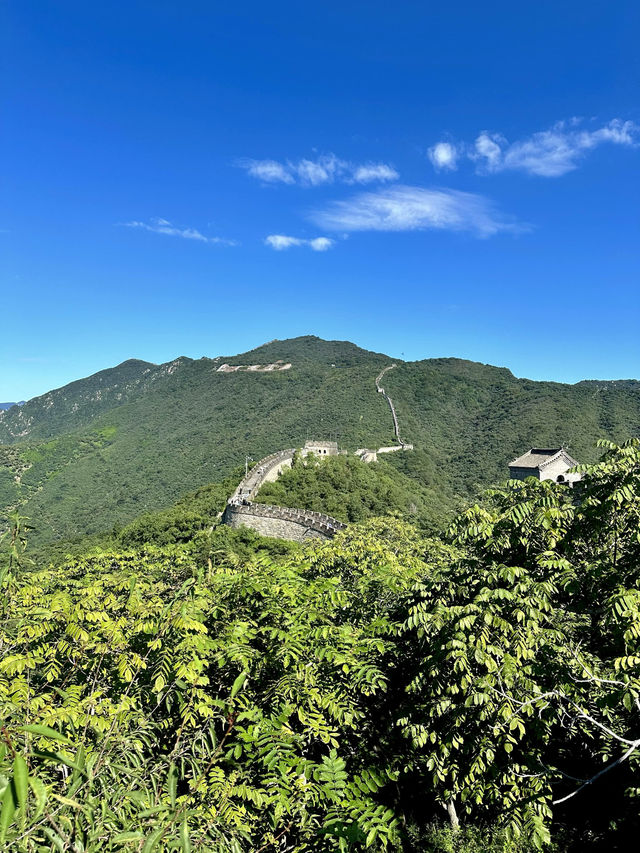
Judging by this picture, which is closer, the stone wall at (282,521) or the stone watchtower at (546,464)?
the stone wall at (282,521)

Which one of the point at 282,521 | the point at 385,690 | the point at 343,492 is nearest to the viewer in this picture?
the point at 385,690

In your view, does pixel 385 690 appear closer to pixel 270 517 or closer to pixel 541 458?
pixel 270 517

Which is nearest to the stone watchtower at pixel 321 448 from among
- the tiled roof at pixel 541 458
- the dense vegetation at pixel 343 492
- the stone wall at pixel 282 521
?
the dense vegetation at pixel 343 492

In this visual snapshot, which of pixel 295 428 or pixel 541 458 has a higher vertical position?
pixel 295 428

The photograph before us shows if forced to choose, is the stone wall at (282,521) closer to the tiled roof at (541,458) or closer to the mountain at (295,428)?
the mountain at (295,428)

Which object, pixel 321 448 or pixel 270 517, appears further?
pixel 321 448

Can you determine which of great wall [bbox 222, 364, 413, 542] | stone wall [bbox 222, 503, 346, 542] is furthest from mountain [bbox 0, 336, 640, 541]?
stone wall [bbox 222, 503, 346, 542]

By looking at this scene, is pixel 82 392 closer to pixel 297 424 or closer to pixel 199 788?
pixel 297 424

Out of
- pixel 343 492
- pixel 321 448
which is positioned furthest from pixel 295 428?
pixel 343 492
